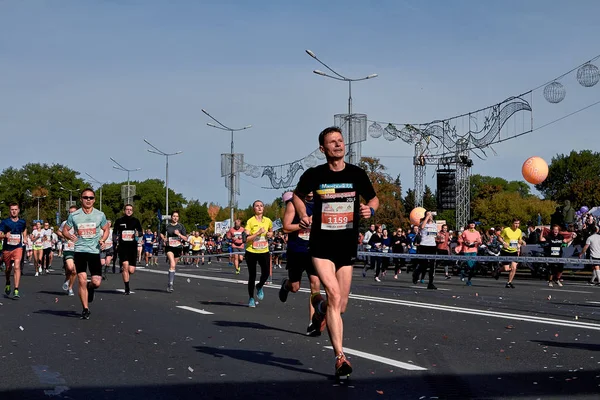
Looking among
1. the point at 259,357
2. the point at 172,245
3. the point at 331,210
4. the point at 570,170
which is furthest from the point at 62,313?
the point at 570,170

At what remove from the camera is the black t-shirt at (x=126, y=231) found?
18.9 m

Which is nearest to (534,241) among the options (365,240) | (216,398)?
(365,240)

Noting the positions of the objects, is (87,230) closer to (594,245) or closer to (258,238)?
(258,238)

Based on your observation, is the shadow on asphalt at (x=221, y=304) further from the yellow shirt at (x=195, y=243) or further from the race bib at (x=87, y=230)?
the yellow shirt at (x=195, y=243)

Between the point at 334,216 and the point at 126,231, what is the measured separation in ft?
40.4

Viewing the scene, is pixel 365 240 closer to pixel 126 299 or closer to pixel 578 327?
pixel 126 299

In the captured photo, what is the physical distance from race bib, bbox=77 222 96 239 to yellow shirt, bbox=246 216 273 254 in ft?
9.11

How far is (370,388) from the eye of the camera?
6621 mm

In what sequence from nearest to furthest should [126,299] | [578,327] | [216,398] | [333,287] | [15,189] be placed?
[216,398] → [333,287] → [578,327] → [126,299] → [15,189]

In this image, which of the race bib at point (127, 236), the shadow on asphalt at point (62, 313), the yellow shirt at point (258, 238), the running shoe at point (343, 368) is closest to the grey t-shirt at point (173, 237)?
the race bib at point (127, 236)

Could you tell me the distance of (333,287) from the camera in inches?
281

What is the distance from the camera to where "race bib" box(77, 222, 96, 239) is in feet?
42.9

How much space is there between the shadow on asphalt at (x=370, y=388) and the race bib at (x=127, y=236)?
39.6 ft

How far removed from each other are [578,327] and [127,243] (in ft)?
35.0
